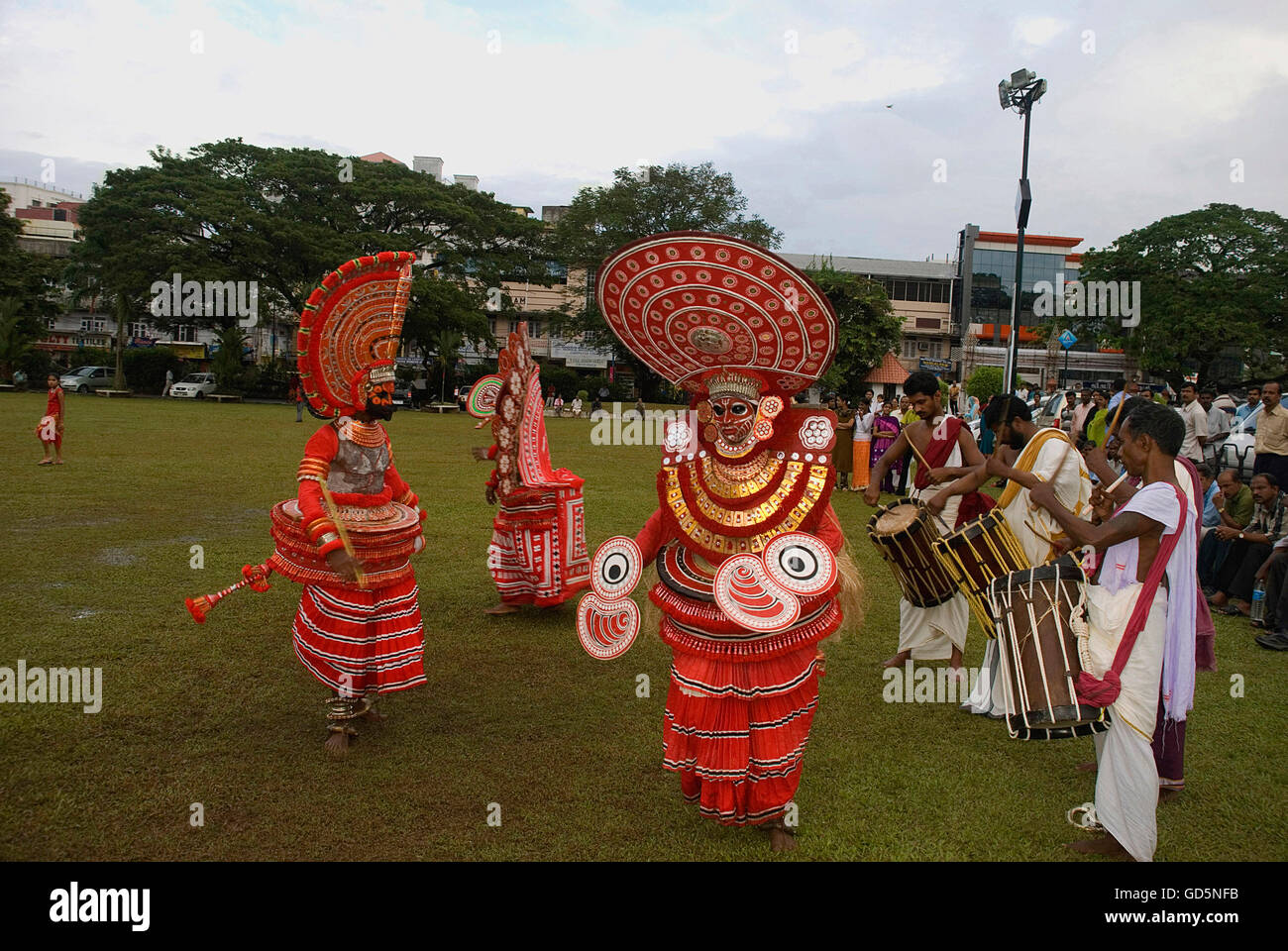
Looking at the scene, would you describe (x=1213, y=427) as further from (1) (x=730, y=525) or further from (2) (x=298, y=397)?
(2) (x=298, y=397)

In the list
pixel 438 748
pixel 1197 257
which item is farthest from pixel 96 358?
pixel 1197 257

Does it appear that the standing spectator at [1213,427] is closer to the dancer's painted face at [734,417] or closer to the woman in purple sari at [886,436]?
the woman in purple sari at [886,436]

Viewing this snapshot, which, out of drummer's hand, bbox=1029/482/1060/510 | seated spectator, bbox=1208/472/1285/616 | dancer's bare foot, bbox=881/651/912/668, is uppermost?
drummer's hand, bbox=1029/482/1060/510

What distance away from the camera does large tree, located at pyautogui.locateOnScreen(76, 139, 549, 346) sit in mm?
36875

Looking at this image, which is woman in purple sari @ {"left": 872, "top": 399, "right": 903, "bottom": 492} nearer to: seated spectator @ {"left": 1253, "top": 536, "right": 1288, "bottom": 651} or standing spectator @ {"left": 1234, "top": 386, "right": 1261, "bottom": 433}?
standing spectator @ {"left": 1234, "top": 386, "right": 1261, "bottom": 433}

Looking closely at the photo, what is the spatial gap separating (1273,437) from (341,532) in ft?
35.2

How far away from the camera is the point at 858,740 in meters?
5.38

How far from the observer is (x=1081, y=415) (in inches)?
644

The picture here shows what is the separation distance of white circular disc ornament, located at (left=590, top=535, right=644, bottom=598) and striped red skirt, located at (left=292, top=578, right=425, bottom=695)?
173 centimetres

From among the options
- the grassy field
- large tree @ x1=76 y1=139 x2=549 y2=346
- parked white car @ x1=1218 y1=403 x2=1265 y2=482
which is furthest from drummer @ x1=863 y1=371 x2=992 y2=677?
large tree @ x1=76 y1=139 x2=549 y2=346

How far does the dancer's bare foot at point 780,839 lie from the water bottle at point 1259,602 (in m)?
6.61

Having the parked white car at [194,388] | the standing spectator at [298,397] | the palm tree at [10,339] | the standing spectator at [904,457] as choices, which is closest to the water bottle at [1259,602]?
the standing spectator at [904,457]

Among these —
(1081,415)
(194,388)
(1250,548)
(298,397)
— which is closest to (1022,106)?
(1081,415)
